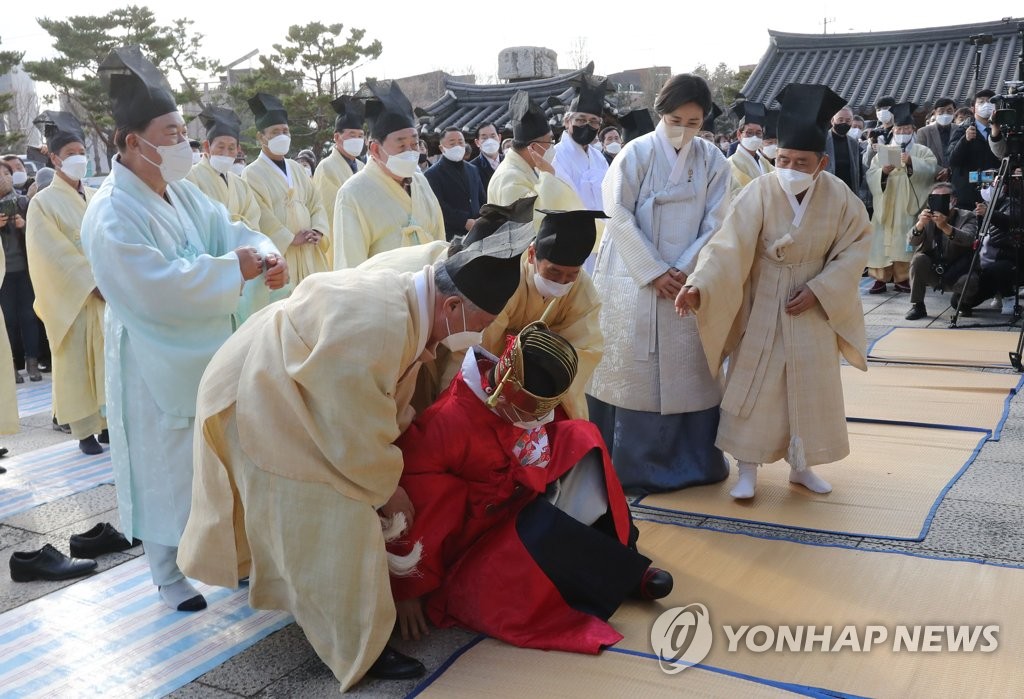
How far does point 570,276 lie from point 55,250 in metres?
3.77

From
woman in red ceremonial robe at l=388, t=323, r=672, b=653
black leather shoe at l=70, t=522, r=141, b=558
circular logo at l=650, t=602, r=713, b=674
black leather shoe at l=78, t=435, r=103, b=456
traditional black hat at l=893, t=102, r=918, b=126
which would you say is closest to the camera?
circular logo at l=650, t=602, r=713, b=674

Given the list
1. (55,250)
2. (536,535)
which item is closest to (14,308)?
(55,250)

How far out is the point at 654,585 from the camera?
10.6ft

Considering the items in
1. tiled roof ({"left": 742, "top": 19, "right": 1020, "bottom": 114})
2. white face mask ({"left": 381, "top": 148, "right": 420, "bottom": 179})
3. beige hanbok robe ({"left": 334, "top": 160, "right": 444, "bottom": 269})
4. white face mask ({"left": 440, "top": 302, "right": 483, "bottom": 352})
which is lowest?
white face mask ({"left": 440, "top": 302, "right": 483, "bottom": 352})

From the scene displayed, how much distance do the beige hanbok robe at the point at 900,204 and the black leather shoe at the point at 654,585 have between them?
7.53m

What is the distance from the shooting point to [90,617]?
133 inches

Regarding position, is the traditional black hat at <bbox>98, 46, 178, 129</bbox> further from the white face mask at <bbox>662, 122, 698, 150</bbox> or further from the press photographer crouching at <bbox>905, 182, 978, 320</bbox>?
the press photographer crouching at <bbox>905, 182, 978, 320</bbox>

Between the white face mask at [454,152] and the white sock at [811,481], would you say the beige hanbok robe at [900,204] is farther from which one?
the white sock at [811,481]

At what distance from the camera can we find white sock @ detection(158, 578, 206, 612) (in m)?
3.42

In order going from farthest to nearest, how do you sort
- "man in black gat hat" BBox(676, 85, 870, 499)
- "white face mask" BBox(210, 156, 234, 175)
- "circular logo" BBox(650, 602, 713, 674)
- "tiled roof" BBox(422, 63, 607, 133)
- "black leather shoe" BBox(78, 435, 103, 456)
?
"tiled roof" BBox(422, 63, 607, 133), "white face mask" BBox(210, 156, 234, 175), "black leather shoe" BBox(78, 435, 103, 456), "man in black gat hat" BBox(676, 85, 870, 499), "circular logo" BBox(650, 602, 713, 674)

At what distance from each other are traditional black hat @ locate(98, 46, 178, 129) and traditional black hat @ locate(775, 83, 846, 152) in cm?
249

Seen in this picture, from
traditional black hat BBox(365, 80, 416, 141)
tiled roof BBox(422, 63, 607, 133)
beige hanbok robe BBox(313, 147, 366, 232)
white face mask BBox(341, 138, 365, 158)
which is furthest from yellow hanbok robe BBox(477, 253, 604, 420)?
tiled roof BBox(422, 63, 607, 133)

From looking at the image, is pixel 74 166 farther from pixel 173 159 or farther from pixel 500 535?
pixel 500 535

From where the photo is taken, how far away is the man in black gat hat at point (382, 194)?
5.00 m
